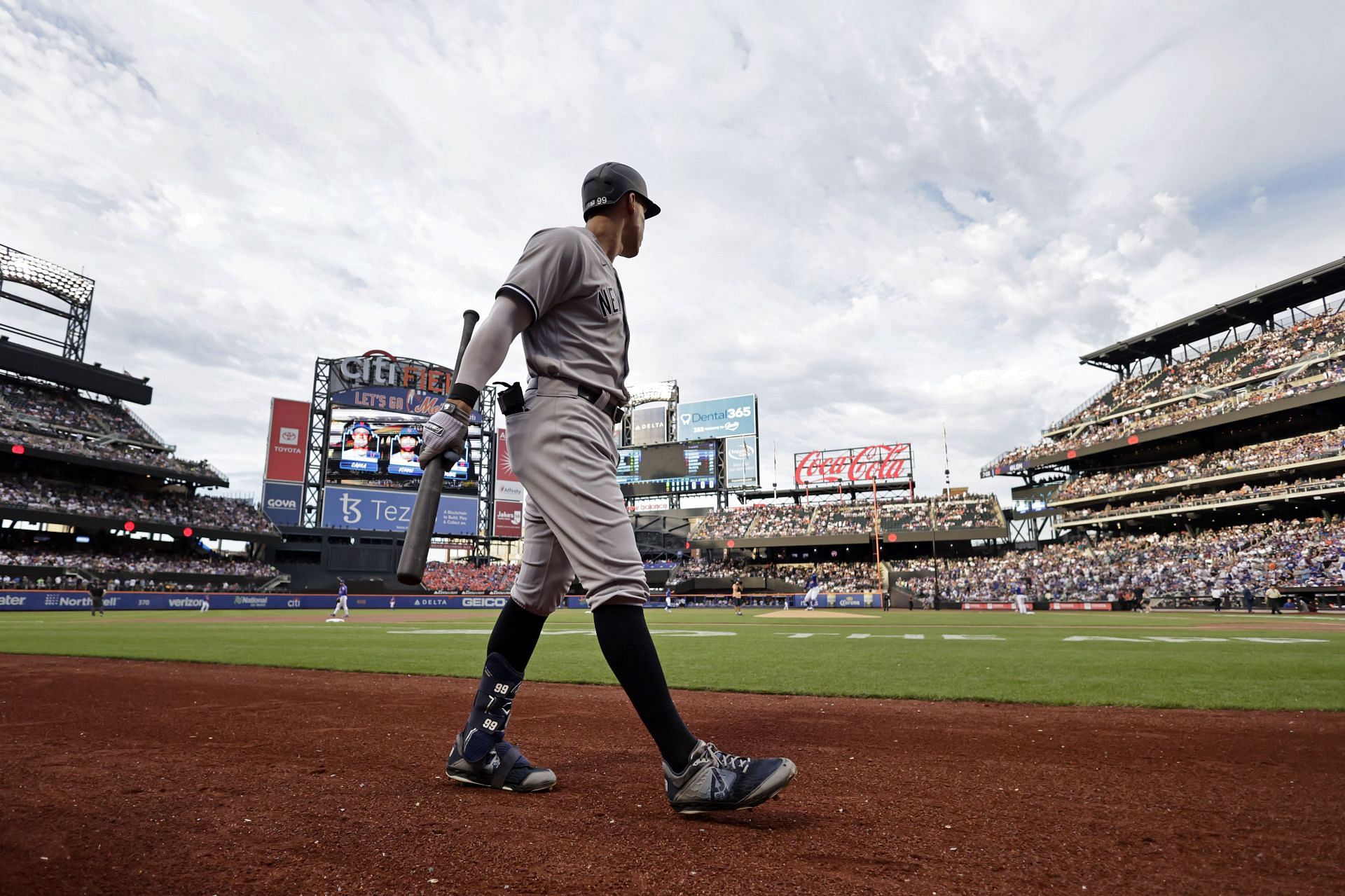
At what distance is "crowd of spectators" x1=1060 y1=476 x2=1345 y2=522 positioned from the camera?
30.5m

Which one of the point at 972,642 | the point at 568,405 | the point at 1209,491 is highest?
the point at 1209,491

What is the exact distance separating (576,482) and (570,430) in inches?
6.9

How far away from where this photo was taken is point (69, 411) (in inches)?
1570

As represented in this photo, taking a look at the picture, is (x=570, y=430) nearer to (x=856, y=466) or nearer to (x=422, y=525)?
(x=422, y=525)

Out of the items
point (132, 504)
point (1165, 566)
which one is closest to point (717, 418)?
point (1165, 566)

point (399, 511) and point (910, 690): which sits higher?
point (399, 511)

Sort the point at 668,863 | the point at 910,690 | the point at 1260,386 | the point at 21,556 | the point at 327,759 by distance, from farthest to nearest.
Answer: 1. the point at 1260,386
2. the point at 21,556
3. the point at 910,690
4. the point at 327,759
5. the point at 668,863

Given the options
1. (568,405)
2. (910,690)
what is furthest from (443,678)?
(568,405)

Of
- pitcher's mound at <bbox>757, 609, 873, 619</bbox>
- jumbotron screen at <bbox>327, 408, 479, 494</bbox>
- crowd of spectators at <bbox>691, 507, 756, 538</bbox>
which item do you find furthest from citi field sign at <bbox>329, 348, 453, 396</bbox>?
pitcher's mound at <bbox>757, 609, 873, 619</bbox>

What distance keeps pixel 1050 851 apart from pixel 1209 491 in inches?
1764

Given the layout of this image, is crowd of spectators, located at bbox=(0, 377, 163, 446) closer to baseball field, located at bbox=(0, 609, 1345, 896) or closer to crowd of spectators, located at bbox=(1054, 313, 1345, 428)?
baseball field, located at bbox=(0, 609, 1345, 896)

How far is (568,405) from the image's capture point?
241 cm

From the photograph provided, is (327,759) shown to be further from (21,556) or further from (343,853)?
(21,556)

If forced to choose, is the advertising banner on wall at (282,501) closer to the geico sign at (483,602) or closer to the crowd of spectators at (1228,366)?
the geico sign at (483,602)
